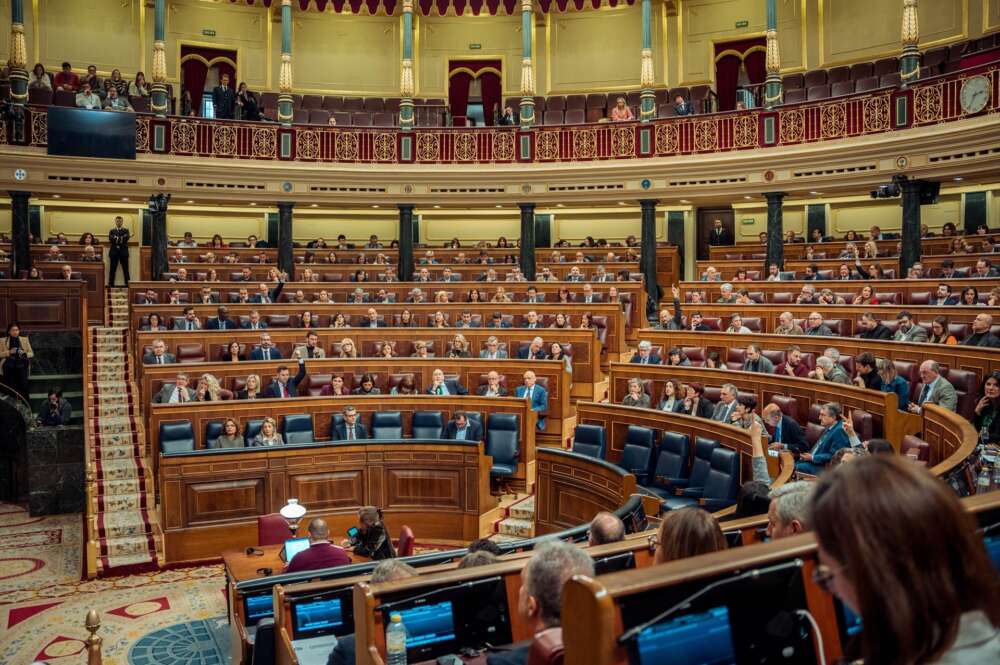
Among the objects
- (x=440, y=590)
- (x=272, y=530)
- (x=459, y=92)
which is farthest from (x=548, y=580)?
(x=459, y=92)

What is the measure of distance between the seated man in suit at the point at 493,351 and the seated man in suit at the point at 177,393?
3.32m

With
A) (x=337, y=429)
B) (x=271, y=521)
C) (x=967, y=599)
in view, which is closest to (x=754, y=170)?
(x=337, y=429)

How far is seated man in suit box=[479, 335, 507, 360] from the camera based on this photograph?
10.3m

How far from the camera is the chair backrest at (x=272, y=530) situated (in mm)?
6457

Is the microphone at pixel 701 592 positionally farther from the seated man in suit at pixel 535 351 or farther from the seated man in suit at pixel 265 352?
the seated man in suit at pixel 265 352

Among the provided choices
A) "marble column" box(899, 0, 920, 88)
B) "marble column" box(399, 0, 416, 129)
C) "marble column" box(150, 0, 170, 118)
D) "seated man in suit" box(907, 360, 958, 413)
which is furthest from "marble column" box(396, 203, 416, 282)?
"seated man in suit" box(907, 360, 958, 413)

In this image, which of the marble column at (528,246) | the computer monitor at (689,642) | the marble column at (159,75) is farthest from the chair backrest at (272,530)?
the marble column at (159,75)

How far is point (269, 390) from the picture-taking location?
939 cm

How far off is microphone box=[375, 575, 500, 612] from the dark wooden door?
1575 cm

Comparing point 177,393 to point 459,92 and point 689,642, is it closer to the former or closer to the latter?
point 689,642

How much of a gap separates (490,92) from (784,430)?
13.9 m

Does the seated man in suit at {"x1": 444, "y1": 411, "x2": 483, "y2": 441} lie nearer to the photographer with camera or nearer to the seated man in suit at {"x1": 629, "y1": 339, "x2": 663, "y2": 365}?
the seated man in suit at {"x1": 629, "y1": 339, "x2": 663, "y2": 365}

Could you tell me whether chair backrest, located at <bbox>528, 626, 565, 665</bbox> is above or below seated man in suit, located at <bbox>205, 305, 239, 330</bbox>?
below

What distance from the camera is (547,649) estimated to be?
189 centimetres
